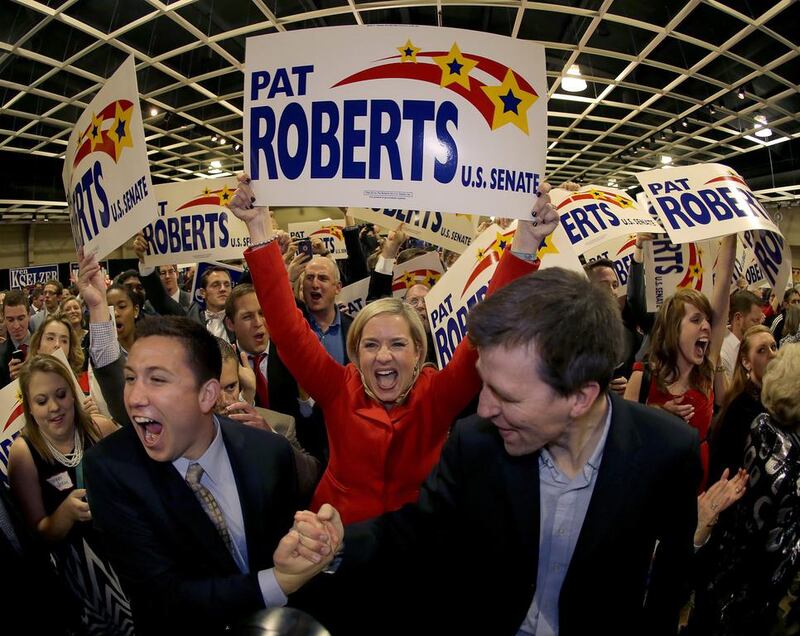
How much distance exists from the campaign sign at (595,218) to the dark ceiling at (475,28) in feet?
14.3

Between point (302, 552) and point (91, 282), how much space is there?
1711 mm

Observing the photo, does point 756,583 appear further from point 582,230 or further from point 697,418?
point 582,230

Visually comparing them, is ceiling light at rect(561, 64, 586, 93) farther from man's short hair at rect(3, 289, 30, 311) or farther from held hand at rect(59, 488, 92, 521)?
held hand at rect(59, 488, 92, 521)

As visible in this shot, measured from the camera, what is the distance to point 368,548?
4.95 ft

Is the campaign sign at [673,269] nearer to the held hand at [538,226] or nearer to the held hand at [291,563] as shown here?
the held hand at [538,226]

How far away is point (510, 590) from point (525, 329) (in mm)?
736

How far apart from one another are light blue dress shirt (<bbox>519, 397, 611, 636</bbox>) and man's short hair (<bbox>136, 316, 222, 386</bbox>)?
1048 mm

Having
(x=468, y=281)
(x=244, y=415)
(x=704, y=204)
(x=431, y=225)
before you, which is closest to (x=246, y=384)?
(x=244, y=415)

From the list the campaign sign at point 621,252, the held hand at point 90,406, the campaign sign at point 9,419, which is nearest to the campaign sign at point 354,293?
the held hand at point 90,406

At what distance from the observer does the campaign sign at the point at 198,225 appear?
14.0 ft

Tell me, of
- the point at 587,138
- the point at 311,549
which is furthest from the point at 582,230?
the point at 587,138

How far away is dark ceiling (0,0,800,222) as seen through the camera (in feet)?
26.1

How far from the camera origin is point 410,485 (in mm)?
2033

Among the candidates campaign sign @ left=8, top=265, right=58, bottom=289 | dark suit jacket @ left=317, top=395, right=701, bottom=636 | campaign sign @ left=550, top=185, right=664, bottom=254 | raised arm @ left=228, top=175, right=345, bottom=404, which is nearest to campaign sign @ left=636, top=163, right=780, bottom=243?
campaign sign @ left=550, top=185, right=664, bottom=254
